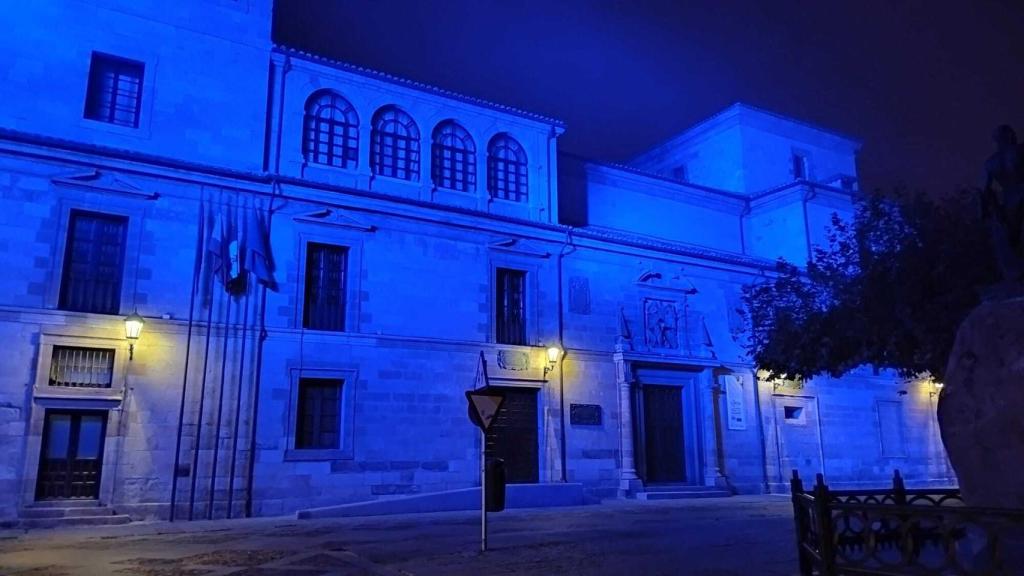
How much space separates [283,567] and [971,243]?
1364cm

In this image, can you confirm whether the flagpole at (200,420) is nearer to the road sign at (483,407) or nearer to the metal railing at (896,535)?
the road sign at (483,407)

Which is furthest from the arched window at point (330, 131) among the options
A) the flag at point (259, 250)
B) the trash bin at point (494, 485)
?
the trash bin at point (494, 485)

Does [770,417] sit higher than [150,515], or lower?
higher

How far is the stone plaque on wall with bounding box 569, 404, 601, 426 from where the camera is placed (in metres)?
20.8

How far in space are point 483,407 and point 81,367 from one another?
10303 mm

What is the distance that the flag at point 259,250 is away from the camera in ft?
56.5

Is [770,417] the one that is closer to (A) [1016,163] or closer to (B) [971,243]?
(B) [971,243]

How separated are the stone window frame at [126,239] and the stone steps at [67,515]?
154 inches

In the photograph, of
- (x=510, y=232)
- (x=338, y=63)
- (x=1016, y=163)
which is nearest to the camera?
(x=1016, y=163)

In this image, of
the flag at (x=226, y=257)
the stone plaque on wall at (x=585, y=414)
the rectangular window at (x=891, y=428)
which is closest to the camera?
the flag at (x=226, y=257)

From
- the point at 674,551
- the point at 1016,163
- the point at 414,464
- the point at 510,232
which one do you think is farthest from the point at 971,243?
the point at 414,464

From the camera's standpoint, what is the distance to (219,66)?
18297 millimetres

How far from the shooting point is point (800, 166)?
105ft

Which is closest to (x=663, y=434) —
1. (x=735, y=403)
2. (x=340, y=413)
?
(x=735, y=403)
